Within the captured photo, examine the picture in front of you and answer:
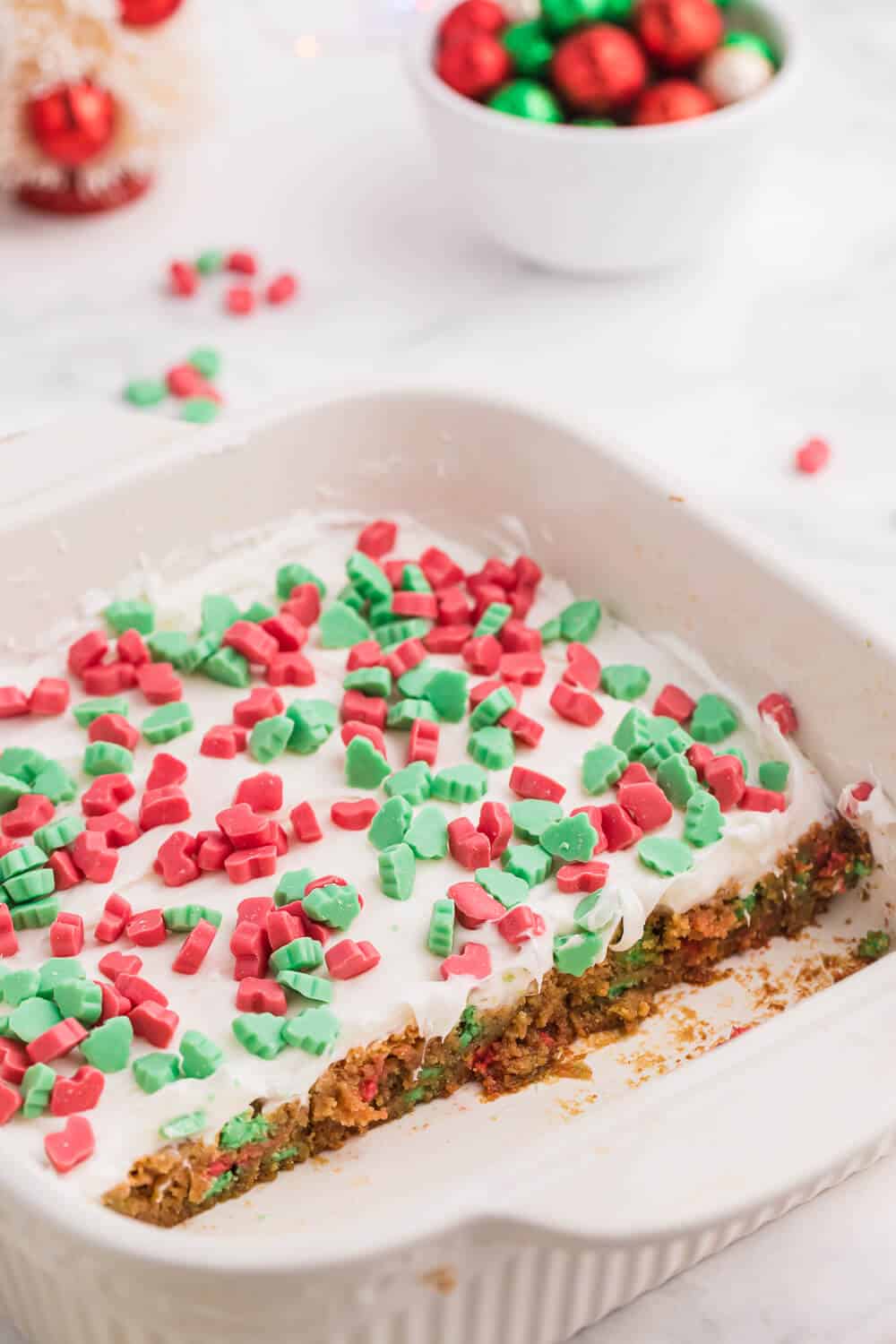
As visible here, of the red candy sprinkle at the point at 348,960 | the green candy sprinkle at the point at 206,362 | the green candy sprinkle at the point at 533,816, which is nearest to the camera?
the red candy sprinkle at the point at 348,960

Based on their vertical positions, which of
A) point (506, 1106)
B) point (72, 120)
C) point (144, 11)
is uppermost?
point (144, 11)

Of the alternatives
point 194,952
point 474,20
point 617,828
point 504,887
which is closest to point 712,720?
point 617,828

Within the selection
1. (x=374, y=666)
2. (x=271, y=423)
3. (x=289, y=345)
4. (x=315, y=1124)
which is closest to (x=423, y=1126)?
(x=315, y=1124)

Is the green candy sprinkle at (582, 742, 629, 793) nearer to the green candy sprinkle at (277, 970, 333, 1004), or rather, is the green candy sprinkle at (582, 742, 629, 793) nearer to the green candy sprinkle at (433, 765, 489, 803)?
the green candy sprinkle at (433, 765, 489, 803)

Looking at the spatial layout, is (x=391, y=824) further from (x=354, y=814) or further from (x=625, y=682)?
(x=625, y=682)

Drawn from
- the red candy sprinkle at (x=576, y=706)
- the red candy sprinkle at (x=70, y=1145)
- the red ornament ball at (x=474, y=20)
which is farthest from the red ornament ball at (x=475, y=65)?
the red candy sprinkle at (x=70, y=1145)

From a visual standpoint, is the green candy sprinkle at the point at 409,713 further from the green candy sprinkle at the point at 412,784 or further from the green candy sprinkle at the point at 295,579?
the green candy sprinkle at the point at 295,579

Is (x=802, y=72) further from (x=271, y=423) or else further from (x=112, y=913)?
(x=112, y=913)
